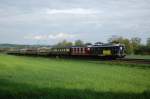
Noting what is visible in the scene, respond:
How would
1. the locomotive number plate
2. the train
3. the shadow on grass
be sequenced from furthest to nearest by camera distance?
the locomotive number plate → the train → the shadow on grass

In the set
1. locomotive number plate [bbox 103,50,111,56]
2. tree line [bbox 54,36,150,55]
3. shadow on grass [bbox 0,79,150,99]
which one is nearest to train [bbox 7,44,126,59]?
locomotive number plate [bbox 103,50,111,56]

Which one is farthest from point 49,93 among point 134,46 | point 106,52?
point 134,46

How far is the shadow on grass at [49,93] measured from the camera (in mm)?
14766

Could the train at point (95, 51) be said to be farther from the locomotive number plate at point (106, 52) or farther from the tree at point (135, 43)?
the tree at point (135, 43)

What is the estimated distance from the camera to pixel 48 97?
1430cm

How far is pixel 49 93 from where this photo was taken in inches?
626

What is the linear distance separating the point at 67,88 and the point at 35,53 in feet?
250

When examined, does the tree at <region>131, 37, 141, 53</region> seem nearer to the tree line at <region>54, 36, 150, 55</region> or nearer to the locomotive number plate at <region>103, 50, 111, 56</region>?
the tree line at <region>54, 36, 150, 55</region>

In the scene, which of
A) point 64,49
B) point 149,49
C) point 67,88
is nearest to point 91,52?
point 64,49

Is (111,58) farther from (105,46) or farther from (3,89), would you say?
(3,89)

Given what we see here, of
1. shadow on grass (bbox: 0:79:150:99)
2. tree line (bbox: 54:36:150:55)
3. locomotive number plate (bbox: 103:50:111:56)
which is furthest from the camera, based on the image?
tree line (bbox: 54:36:150:55)

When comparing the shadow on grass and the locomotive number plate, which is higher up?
the locomotive number plate

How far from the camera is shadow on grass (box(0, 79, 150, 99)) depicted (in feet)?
48.4

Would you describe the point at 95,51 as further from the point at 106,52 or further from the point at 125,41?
the point at 125,41
